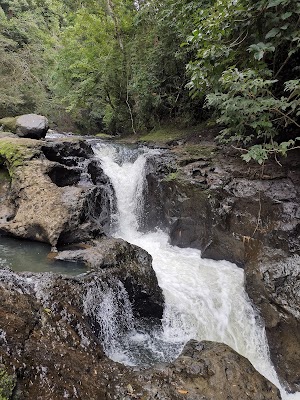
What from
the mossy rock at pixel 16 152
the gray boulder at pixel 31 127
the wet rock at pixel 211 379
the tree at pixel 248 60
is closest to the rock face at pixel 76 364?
the wet rock at pixel 211 379

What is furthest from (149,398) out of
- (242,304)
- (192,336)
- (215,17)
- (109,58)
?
(109,58)

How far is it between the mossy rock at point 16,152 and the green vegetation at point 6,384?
5.47m

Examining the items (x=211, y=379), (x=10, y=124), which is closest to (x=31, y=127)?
(x=10, y=124)

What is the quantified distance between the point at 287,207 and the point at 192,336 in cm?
327

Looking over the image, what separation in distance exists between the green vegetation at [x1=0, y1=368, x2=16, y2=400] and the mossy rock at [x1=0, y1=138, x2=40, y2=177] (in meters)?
5.47

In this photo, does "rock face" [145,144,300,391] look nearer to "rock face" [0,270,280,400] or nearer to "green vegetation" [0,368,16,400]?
"rock face" [0,270,280,400]

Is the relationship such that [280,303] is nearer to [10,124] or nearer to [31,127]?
[31,127]

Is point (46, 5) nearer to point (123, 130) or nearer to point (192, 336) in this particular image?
point (123, 130)

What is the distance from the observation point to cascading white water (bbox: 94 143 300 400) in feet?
15.5

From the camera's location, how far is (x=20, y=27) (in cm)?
1906

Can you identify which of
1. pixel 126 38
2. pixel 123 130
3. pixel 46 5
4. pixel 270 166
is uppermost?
pixel 46 5

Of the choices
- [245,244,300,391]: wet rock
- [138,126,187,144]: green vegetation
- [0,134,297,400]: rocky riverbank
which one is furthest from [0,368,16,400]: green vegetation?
[138,126,187,144]: green vegetation

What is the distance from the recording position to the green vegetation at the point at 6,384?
92.6 inches

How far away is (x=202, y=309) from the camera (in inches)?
208
